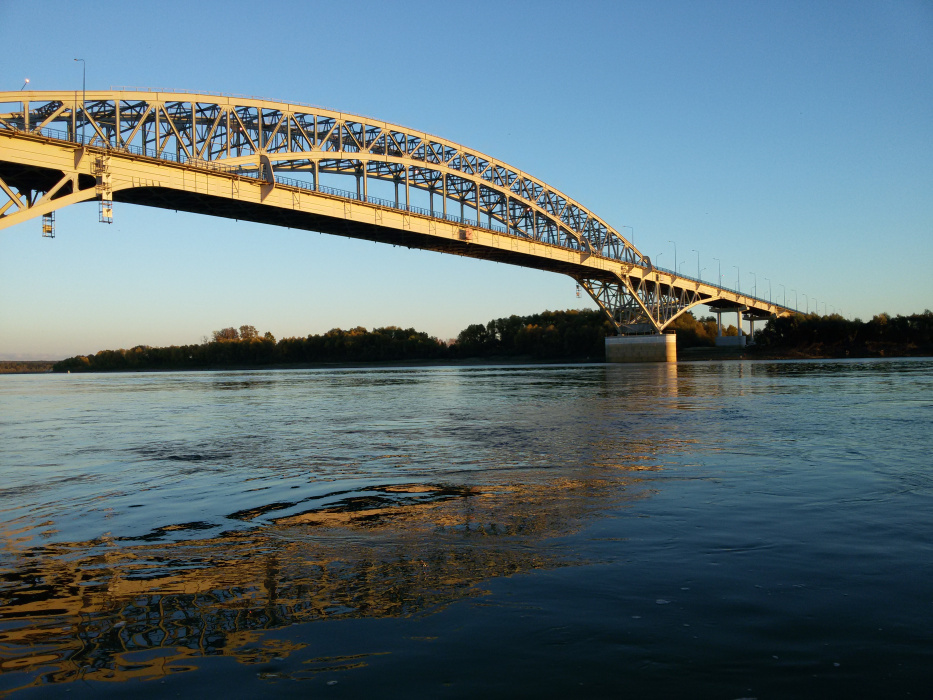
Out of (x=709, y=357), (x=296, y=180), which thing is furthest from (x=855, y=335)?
(x=296, y=180)

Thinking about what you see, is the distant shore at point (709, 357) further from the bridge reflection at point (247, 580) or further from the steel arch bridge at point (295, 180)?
the bridge reflection at point (247, 580)

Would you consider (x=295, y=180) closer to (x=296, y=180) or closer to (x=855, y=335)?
(x=296, y=180)

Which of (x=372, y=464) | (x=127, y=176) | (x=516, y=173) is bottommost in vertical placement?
(x=372, y=464)

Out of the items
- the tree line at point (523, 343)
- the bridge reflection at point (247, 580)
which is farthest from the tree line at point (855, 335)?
the bridge reflection at point (247, 580)

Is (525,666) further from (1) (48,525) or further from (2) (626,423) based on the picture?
(2) (626,423)

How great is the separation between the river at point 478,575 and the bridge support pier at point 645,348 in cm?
6919

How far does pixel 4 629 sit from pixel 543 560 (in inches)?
119

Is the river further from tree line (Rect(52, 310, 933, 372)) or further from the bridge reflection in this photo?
tree line (Rect(52, 310, 933, 372))

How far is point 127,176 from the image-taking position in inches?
1332

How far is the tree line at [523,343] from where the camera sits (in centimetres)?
7606

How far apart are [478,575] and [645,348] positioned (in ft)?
251

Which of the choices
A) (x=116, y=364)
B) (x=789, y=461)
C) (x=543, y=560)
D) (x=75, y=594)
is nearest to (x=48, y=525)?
(x=75, y=594)

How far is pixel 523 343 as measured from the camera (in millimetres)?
105500

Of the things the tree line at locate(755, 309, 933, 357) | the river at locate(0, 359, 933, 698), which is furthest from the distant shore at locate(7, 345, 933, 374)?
the river at locate(0, 359, 933, 698)
